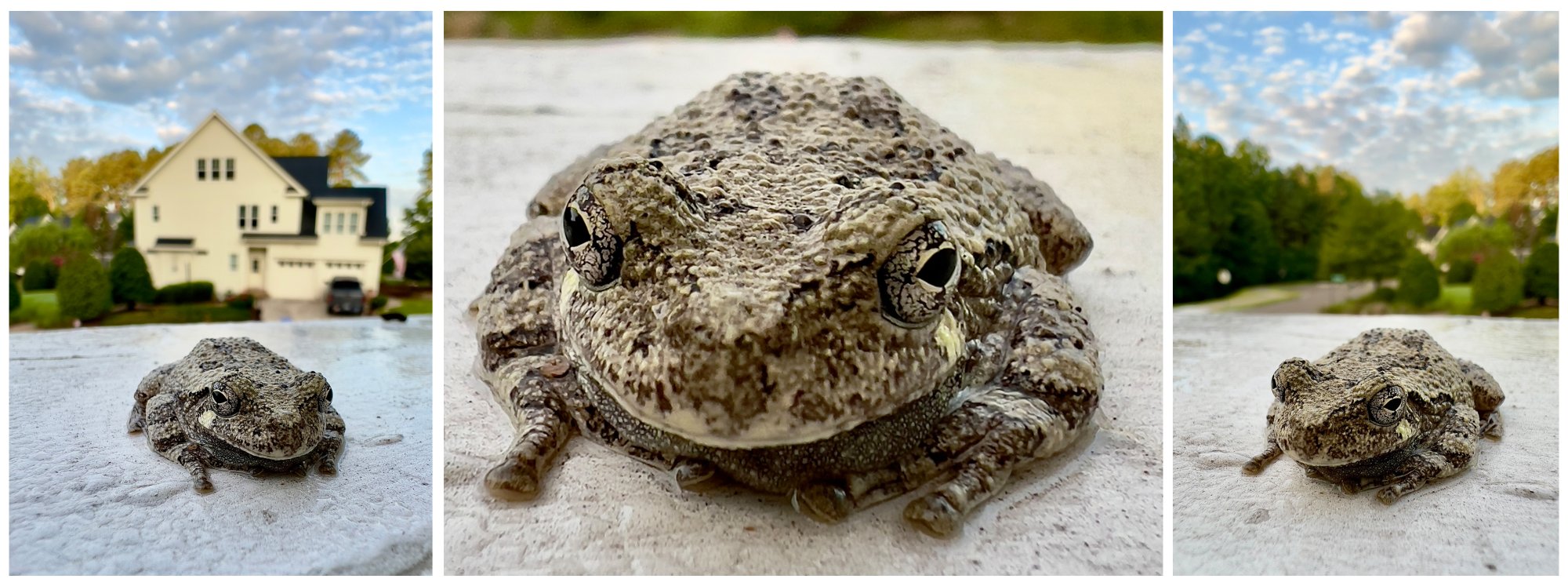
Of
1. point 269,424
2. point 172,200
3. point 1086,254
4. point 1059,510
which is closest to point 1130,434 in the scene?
point 1059,510

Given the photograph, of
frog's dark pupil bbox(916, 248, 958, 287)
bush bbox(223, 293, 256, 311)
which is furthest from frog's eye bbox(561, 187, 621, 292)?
bush bbox(223, 293, 256, 311)

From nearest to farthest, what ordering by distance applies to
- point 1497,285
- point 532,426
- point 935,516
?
1. point 935,516
2. point 532,426
3. point 1497,285

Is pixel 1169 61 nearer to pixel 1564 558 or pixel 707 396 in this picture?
pixel 1564 558

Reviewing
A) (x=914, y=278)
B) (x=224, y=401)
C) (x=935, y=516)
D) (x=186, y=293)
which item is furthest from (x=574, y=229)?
(x=186, y=293)

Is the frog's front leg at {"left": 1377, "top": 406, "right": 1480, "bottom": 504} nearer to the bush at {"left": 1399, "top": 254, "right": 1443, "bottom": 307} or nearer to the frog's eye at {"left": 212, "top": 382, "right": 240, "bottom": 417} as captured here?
the bush at {"left": 1399, "top": 254, "right": 1443, "bottom": 307}

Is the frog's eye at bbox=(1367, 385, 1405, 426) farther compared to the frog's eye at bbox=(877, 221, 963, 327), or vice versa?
the frog's eye at bbox=(1367, 385, 1405, 426)

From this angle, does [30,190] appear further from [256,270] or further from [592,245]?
[592,245]
